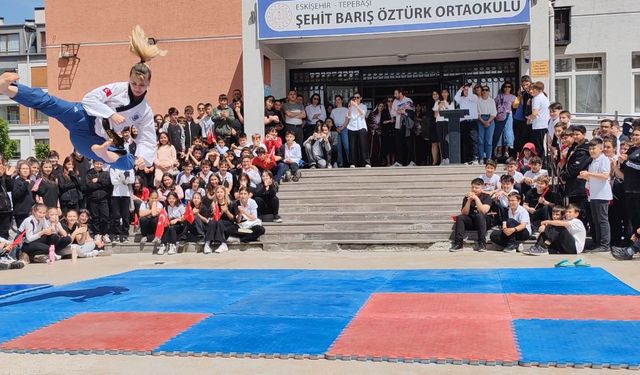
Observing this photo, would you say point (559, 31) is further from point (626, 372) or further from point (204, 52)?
point (626, 372)

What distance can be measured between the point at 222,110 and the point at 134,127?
30.3ft

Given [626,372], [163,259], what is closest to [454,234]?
[163,259]

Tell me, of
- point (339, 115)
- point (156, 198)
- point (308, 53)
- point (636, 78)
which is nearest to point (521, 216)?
point (339, 115)

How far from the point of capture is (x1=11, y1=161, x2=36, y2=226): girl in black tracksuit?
12.7 meters

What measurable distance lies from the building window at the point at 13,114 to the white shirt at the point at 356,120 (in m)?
50.4

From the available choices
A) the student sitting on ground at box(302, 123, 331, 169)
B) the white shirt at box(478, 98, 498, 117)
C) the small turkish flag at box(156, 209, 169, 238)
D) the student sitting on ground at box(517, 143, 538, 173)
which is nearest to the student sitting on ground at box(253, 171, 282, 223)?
the small turkish flag at box(156, 209, 169, 238)

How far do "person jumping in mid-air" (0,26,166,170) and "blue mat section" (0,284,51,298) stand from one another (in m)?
2.32

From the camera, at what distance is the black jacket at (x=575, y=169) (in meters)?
10.7

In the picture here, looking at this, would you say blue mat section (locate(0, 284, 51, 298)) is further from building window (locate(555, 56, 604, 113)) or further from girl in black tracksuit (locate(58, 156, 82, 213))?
building window (locate(555, 56, 604, 113))

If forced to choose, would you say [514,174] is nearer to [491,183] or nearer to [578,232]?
[491,183]

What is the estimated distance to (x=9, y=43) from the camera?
201ft

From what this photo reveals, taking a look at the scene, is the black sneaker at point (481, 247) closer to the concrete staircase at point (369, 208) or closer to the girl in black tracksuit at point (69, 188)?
the concrete staircase at point (369, 208)

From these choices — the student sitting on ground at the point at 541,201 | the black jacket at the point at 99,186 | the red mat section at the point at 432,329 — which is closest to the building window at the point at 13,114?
the black jacket at the point at 99,186

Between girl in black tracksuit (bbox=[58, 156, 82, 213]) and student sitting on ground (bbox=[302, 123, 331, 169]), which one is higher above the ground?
student sitting on ground (bbox=[302, 123, 331, 169])
